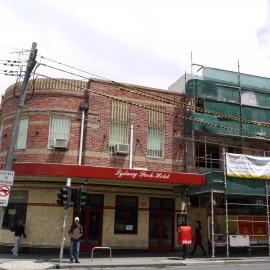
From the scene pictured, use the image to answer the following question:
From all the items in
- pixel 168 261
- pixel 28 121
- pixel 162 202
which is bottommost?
pixel 168 261

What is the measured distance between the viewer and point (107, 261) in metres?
19.1

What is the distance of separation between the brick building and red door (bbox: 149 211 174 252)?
55 millimetres

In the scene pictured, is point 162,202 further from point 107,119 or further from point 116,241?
point 107,119

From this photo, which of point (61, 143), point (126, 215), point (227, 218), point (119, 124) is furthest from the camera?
point (119, 124)

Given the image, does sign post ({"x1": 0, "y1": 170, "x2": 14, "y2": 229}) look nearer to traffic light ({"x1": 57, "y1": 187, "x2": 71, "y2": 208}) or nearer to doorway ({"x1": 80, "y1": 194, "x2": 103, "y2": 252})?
traffic light ({"x1": 57, "y1": 187, "x2": 71, "y2": 208})

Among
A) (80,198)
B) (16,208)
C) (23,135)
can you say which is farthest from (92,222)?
(23,135)

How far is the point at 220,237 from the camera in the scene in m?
23.0

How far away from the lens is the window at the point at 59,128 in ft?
74.7

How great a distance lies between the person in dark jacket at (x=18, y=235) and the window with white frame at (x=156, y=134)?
7.78m

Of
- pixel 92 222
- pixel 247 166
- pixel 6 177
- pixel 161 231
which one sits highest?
pixel 247 166

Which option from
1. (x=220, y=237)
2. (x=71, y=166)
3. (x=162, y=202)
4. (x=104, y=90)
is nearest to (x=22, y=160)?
(x=71, y=166)

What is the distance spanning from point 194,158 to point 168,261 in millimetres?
7145

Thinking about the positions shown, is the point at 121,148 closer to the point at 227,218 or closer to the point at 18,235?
the point at 227,218

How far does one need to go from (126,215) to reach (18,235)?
5.87m
